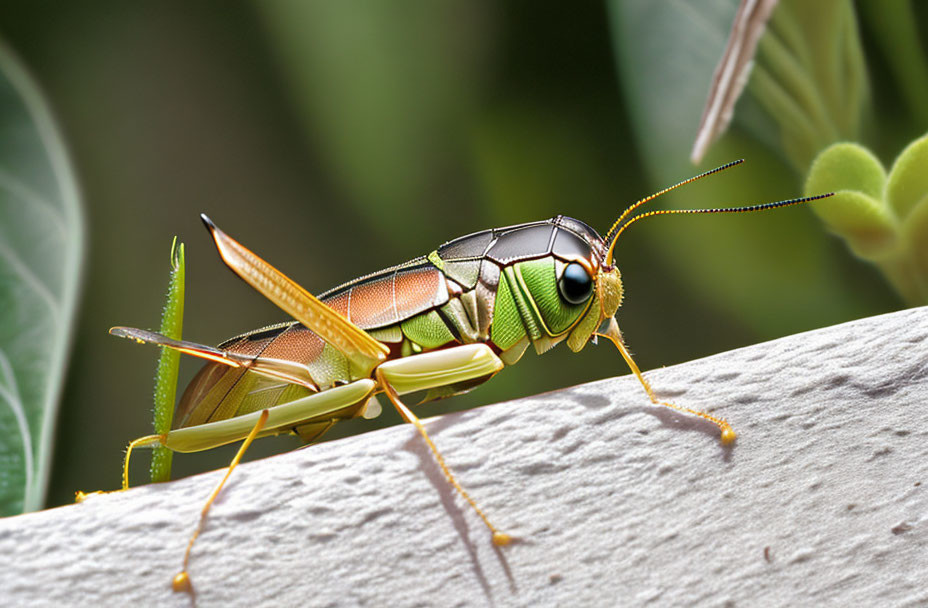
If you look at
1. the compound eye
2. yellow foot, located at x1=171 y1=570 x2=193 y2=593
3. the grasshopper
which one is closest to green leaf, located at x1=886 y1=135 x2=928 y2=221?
the grasshopper

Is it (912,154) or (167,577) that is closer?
(167,577)

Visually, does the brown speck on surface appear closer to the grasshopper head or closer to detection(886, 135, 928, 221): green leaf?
the grasshopper head

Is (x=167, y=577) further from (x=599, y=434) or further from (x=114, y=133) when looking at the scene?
(x=114, y=133)

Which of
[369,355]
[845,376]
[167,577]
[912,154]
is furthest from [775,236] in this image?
[167,577]

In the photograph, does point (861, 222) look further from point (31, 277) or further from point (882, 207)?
point (31, 277)

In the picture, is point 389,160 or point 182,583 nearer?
point 182,583

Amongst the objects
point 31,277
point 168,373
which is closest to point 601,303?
point 168,373
